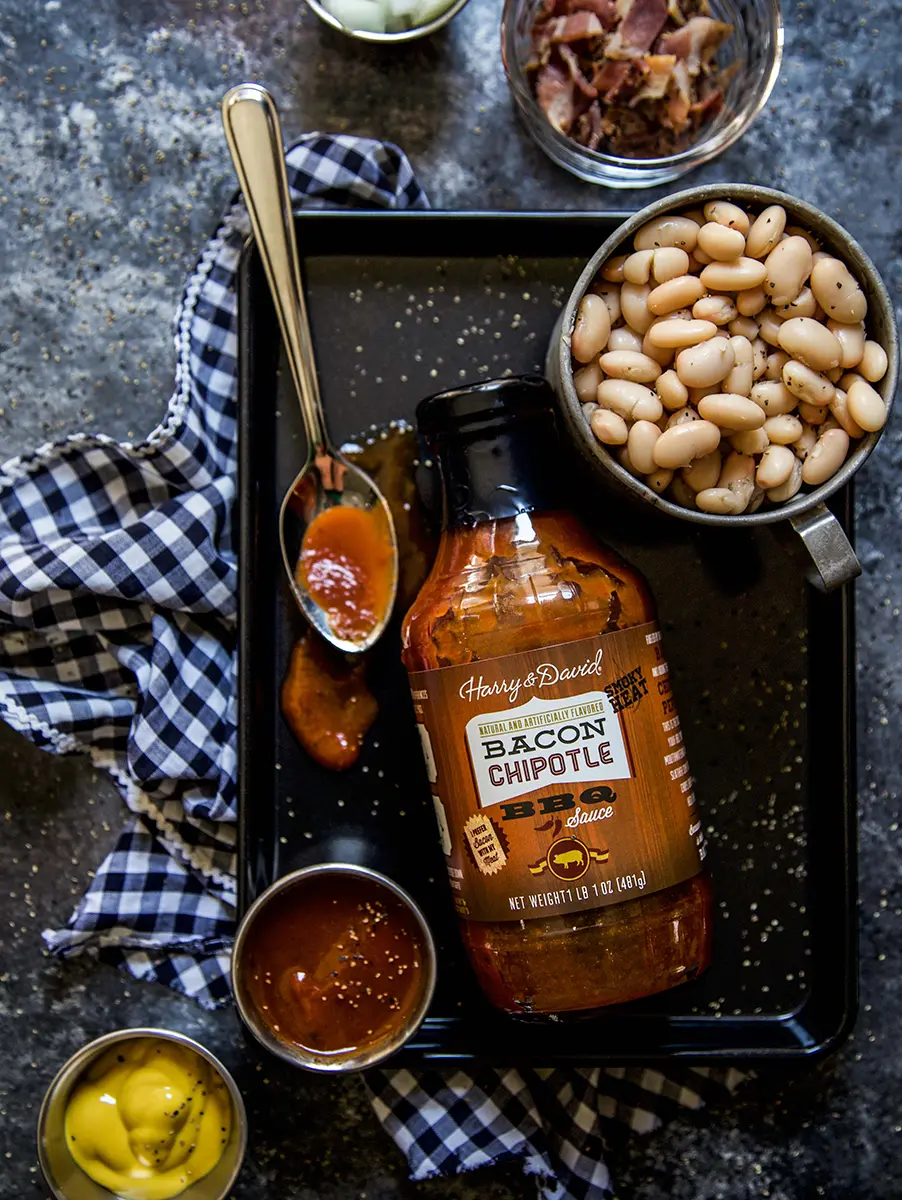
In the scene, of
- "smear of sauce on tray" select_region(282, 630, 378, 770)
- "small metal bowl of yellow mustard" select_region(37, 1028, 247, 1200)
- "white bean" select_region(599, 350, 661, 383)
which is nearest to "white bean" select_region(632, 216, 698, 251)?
"white bean" select_region(599, 350, 661, 383)

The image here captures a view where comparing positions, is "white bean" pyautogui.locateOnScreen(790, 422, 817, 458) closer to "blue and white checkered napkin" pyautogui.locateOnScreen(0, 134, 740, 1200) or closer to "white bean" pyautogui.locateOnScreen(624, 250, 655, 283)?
"white bean" pyautogui.locateOnScreen(624, 250, 655, 283)

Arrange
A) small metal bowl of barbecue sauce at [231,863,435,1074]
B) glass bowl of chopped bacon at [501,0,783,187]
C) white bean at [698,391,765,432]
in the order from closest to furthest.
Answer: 1. white bean at [698,391,765,432]
2. small metal bowl of barbecue sauce at [231,863,435,1074]
3. glass bowl of chopped bacon at [501,0,783,187]

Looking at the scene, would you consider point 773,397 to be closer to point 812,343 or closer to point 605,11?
point 812,343

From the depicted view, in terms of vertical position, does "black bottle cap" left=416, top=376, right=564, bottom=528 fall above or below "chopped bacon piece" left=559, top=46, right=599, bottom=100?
below

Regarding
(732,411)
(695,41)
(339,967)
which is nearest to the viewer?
(732,411)

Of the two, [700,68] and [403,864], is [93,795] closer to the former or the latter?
[403,864]

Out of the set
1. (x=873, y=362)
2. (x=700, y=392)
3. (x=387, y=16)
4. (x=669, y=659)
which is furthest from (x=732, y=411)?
(x=387, y=16)

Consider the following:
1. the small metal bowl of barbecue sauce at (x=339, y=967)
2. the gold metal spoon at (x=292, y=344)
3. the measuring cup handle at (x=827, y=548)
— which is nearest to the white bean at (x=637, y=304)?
the measuring cup handle at (x=827, y=548)

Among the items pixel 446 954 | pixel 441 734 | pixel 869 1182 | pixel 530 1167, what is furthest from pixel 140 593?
pixel 869 1182
